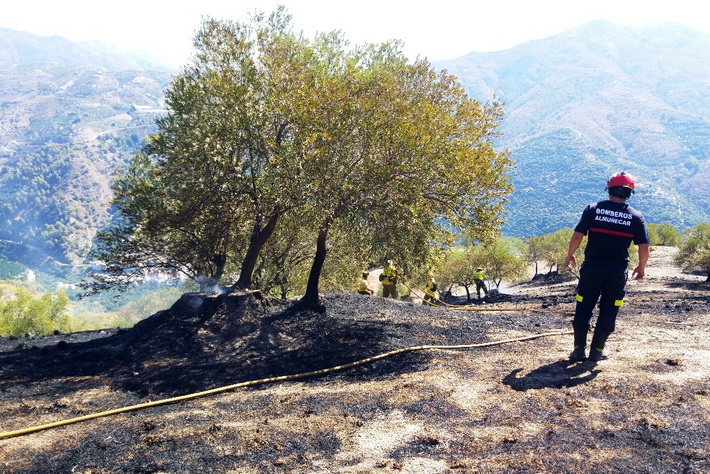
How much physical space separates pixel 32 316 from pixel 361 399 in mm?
46544

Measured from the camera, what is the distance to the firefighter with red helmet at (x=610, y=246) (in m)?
7.00

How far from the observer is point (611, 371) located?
7.14m

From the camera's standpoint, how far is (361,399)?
6871 mm

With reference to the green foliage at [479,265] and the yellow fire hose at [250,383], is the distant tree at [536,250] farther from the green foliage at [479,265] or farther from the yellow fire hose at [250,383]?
the yellow fire hose at [250,383]

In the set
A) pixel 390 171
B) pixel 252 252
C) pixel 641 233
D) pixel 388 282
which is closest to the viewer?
pixel 641 233

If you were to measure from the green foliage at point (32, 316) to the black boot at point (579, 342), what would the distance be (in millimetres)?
44026

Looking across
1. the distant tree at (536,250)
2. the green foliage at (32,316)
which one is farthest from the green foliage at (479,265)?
the green foliage at (32,316)

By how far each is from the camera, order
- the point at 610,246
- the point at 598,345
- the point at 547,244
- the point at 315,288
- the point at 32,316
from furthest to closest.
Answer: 1. the point at 547,244
2. the point at 32,316
3. the point at 315,288
4. the point at 598,345
5. the point at 610,246

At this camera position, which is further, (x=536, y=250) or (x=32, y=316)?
(x=536, y=250)

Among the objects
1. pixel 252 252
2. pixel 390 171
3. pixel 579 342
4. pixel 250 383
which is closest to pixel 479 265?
pixel 252 252

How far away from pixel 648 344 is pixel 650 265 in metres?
54.5

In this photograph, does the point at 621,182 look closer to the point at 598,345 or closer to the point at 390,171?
the point at 598,345

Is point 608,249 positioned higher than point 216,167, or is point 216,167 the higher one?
point 216,167

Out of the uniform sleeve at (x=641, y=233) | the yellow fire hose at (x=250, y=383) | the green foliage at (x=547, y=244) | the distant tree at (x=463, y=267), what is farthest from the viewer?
the green foliage at (x=547, y=244)
